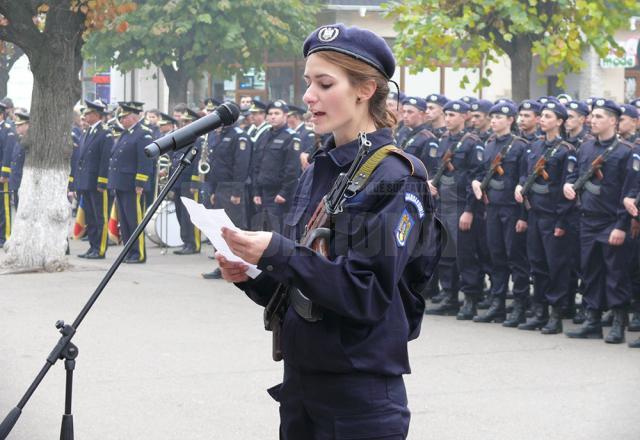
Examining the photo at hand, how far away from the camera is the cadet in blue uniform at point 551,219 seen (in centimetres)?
1030

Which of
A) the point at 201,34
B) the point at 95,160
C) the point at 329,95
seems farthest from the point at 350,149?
the point at 201,34

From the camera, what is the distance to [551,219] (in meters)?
10.4

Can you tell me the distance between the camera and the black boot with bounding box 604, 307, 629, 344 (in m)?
9.73

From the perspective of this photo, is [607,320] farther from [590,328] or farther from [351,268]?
[351,268]

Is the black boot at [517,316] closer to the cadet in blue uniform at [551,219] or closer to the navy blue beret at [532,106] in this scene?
the cadet in blue uniform at [551,219]

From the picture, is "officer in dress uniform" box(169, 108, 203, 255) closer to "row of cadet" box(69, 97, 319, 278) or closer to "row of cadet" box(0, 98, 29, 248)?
"row of cadet" box(69, 97, 319, 278)

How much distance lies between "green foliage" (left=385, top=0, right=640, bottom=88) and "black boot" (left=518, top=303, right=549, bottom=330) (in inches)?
240

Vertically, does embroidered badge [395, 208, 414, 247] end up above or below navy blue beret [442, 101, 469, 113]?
below

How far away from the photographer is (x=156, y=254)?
53.7ft

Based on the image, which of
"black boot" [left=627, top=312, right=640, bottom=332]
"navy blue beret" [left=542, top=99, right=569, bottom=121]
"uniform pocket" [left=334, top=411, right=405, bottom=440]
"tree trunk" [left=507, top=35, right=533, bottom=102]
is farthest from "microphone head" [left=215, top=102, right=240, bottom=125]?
"tree trunk" [left=507, top=35, right=533, bottom=102]

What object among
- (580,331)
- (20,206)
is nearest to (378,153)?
(580,331)

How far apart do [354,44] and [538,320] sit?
7.62 m

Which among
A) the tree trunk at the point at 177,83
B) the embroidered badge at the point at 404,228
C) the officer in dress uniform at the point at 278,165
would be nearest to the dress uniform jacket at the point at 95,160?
the officer in dress uniform at the point at 278,165

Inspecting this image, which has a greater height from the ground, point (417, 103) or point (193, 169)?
point (417, 103)
